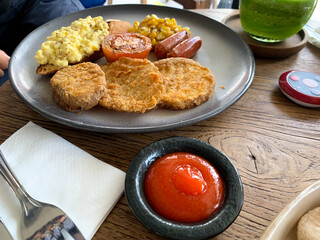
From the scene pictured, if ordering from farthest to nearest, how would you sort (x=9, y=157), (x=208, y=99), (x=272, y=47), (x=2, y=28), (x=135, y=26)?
(x=2, y=28) < (x=135, y=26) < (x=272, y=47) < (x=208, y=99) < (x=9, y=157)

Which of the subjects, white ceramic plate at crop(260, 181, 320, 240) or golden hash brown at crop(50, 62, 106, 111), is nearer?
white ceramic plate at crop(260, 181, 320, 240)

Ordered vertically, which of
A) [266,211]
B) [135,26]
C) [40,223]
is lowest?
[266,211]

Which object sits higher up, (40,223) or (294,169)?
(40,223)

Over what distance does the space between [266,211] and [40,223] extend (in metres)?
0.85

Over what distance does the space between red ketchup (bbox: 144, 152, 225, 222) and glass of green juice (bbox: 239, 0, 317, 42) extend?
4.34 feet

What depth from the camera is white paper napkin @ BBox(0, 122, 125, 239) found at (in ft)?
3.16

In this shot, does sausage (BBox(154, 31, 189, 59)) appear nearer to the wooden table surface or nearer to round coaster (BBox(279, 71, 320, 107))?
the wooden table surface

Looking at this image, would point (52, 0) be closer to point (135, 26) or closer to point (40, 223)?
point (135, 26)

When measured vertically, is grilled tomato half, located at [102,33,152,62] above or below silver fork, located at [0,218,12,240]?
above

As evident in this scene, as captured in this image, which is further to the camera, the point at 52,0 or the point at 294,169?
the point at 52,0

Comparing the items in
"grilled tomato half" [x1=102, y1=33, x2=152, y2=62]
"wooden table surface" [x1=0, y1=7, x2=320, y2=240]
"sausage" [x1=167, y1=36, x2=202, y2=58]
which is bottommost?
"wooden table surface" [x1=0, y1=7, x2=320, y2=240]

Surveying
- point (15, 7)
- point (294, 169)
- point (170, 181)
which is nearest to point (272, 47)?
point (294, 169)

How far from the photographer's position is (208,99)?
1481 mm

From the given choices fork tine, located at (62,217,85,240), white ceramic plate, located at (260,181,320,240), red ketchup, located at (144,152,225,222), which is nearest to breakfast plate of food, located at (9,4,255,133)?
red ketchup, located at (144,152,225,222)
